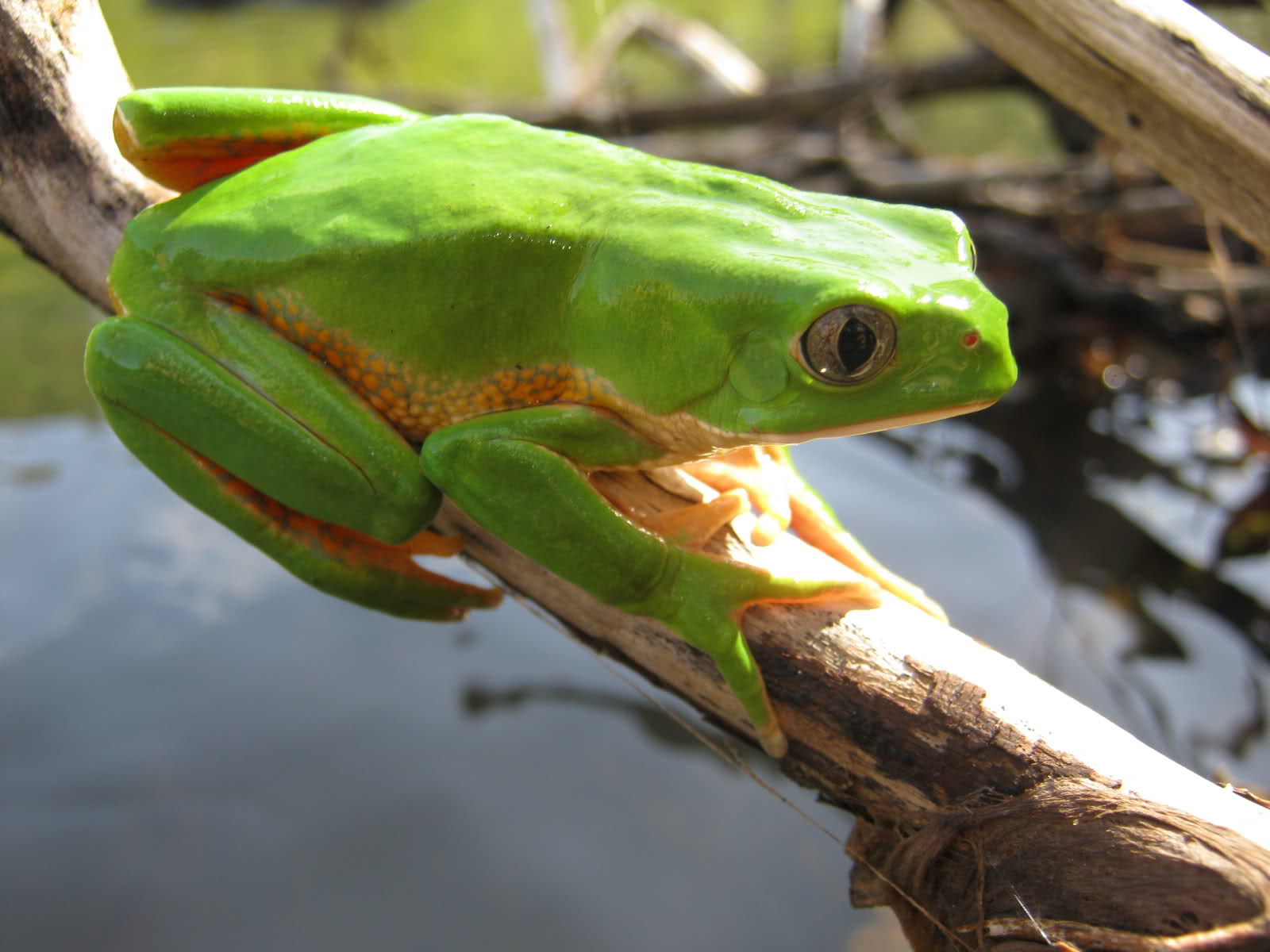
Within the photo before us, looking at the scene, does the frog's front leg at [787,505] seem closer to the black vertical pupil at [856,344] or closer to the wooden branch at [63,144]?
→ the black vertical pupil at [856,344]

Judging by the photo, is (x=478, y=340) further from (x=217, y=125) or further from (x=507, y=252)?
(x=217, y=125)

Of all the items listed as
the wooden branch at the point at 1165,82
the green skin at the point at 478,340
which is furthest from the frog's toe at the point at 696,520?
the wooden branch at the point at 1165,82

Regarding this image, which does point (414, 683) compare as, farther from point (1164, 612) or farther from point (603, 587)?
point (1164, 612)

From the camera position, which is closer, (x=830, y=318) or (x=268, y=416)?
(x=830, y=318)

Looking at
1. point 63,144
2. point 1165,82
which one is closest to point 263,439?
point 63,144

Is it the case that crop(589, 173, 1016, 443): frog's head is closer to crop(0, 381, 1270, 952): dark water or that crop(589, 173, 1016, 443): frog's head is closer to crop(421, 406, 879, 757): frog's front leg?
crop(421, 406, 879, 757): frog's front leg

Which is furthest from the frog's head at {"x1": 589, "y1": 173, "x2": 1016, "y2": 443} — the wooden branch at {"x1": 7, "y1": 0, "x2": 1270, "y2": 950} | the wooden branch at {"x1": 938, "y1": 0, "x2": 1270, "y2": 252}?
the wooden branch at {"x1": 938, "y1": 0, "x2": 1270, "y2": 252}
